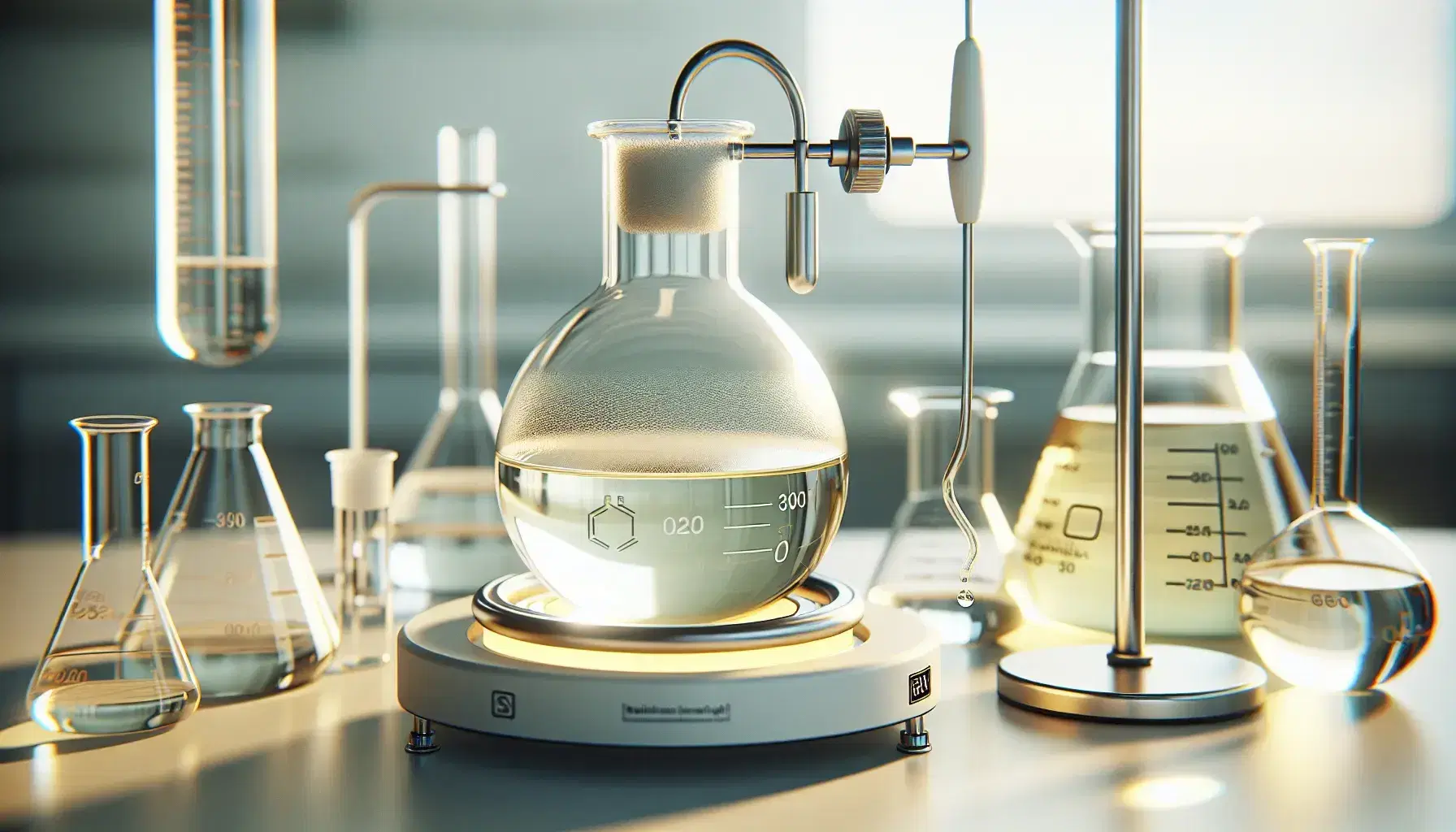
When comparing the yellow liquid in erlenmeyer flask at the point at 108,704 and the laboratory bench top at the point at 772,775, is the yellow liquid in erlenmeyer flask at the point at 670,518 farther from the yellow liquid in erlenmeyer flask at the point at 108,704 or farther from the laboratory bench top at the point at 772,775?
the yellow liquid in erlenmeyer flask at the point at 108,704

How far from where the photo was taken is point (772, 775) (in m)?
0.71

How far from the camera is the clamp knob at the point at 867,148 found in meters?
0.75

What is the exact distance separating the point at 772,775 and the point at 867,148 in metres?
0.32

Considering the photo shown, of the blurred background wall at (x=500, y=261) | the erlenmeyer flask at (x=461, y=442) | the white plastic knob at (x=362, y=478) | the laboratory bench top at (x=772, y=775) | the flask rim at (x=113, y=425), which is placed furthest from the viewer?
the blurred background wall at (x=500, y=261)

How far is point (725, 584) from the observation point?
718mm

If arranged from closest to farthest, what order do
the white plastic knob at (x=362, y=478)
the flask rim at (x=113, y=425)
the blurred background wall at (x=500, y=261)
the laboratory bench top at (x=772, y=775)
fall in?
the laboratory bench top at (x=772, y=775), the flask rim at (x=113, y=425), the white plastic knob at (x=362, y=478), the blurred background wall at (x=500, y=261)

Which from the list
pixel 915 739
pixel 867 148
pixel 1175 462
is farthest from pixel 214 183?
pixel 1175 462

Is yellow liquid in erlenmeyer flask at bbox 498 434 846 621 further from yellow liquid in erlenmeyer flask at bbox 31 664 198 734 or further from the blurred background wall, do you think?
the blurred background wall

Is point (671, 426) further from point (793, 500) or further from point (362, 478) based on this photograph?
point (362, 478)

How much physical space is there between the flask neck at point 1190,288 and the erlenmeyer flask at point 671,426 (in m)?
0.31

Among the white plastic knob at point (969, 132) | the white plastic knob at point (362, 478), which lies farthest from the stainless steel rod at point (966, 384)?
the white plastic knob at point (362, 478)

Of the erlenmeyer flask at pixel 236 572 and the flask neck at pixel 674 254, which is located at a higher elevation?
the flask neck at pixel 674 254

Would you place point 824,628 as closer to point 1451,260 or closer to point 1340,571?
point 1340,571

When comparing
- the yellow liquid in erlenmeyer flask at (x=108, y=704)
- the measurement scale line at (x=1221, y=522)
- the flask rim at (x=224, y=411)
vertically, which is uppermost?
the flask rim at (x=224, y=411)
